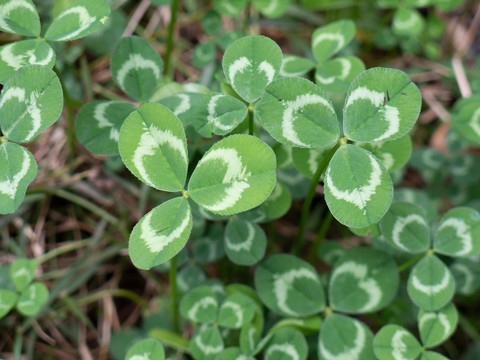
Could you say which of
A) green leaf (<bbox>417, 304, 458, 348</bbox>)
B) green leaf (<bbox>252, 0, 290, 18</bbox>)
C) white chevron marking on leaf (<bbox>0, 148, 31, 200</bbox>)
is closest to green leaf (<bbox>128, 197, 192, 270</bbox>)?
white chevron marking on leaf (<bbox>0, 148, 31, 200</bbox>)

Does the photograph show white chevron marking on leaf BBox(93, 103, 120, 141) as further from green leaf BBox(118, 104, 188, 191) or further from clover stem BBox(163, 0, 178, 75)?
clover stem BBox(163, 0, 178, 75)

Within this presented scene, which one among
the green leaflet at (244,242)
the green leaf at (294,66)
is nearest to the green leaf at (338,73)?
the green leaf at (294,66)

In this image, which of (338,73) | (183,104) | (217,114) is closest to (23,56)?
(183,104)

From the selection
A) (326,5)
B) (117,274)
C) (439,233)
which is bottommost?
(117,274)

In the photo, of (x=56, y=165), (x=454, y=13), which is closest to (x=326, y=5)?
(x=454, y=13)

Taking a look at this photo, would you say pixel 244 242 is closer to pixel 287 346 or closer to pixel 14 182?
pixel 287 346

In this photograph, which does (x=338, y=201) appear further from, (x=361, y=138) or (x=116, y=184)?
(x=116, y=184)

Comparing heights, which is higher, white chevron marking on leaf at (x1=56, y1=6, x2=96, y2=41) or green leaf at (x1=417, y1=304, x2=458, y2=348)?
white chevron marking on leaf at (x1=56, y1=6, x2=96, y2=41)
